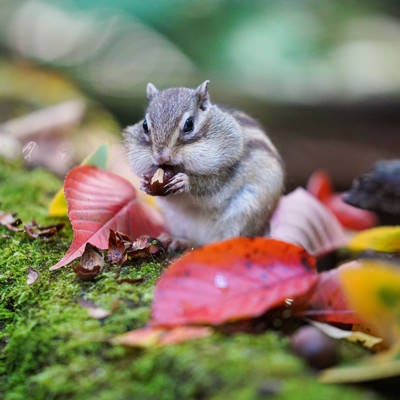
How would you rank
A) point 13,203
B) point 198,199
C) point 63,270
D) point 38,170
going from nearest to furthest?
point 63,270, point 198,199, point 13,203, point 38,170

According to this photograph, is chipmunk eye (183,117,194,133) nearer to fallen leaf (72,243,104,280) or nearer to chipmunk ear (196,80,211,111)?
chipmunk ear (196,80,211,111)

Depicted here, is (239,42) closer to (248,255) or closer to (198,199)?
(198,199)

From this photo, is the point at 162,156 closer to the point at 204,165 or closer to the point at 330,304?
the point at 204,165

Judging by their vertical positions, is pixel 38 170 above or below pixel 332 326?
below

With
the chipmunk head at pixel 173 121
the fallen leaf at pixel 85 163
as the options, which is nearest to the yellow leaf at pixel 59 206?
the fallen leaf at pixel 85 163

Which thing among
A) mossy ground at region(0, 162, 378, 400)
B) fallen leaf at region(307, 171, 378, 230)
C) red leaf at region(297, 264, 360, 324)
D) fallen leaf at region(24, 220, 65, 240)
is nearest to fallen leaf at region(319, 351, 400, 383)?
mossy ground at region(0, 162, 378, 400)

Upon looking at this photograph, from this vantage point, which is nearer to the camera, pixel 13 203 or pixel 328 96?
pixel 13 203

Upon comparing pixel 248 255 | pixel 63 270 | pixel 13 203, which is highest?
pixel 248 255

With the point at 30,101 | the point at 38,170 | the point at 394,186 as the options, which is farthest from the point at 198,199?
the point at 30,101

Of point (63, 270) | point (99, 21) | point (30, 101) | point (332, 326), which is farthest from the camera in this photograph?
point (99, 21)
